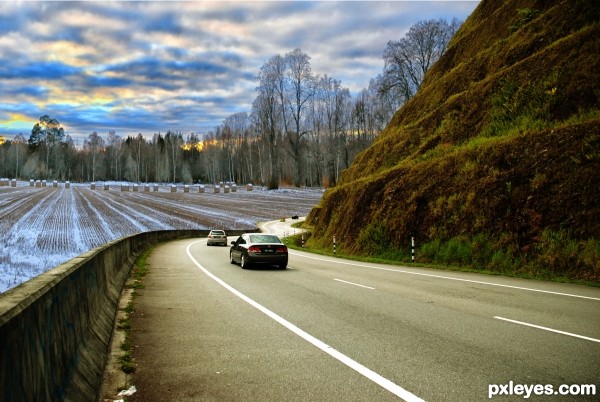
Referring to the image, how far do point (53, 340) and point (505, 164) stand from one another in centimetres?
1841

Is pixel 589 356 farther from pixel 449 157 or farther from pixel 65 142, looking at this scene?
pixel 65 142

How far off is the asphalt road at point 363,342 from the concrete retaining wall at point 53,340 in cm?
65

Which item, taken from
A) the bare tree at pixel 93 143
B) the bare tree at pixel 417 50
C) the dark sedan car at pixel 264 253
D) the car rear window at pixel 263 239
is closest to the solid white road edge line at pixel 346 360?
the dark sedan car at pixel 264 253

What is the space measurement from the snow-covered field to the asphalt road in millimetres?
10658

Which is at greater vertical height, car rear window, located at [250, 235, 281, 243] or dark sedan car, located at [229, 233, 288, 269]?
car rear window, located at [250, 235, 281, 243]

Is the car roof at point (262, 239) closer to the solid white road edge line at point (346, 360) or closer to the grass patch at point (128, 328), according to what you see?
the grass patch at point (128, 328)

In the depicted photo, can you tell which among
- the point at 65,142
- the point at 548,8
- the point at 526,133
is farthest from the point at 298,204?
the point at 65,142

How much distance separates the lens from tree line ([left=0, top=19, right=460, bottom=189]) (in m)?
54.2

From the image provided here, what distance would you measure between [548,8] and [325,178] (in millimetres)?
82106

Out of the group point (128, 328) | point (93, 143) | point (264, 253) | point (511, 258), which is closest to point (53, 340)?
point (128, 328)

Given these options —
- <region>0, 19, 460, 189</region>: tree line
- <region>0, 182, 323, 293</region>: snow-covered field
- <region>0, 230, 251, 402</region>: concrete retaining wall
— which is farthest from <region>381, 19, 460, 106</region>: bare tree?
<region>0, 230, 251, 402</region>: concrete retaining wall

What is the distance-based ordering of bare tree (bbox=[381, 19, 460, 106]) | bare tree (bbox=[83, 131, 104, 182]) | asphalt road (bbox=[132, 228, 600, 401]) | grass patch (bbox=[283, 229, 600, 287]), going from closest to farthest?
asphalt road (bbox=[132, 228, 600, 401]) → grass patch (bbox=[283, 229, 600, 287]) → bare tree (bbox=[381, 19, 460, 106]) → bare tree (bbox=[83, 131, 104, 182])

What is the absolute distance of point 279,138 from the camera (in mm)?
89312

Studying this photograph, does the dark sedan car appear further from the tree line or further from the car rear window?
the tree line
